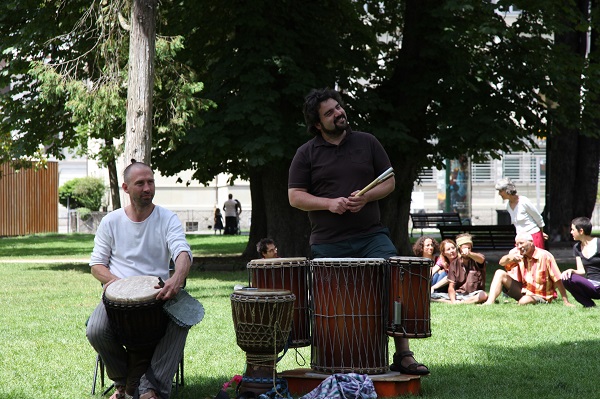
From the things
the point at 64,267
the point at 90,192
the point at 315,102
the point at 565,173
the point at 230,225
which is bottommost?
the point at 64,267

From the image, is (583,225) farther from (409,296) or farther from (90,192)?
(90,192)

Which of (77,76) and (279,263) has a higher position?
(77,76)

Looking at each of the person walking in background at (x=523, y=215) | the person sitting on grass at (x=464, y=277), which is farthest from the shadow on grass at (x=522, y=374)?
the person walking in background at (x=523, y=215)

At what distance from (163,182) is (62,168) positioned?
36.9 ft

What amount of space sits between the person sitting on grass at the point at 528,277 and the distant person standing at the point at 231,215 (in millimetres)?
28264

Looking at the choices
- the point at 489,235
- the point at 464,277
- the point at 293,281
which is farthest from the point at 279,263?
the point at 489,235

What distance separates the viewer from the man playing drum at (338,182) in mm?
6793

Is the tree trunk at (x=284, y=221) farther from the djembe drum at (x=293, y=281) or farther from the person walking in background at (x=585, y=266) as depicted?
the djembe drum at (x=293, y=281)

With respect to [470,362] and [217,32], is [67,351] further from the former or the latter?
[217,32]

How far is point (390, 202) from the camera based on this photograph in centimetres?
2002

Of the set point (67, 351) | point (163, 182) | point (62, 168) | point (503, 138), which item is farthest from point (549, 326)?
point (62, 168)

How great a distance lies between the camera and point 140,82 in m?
13.1

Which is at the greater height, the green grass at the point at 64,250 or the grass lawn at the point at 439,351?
the grass lawn at the point at 439,351

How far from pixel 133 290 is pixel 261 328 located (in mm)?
909
